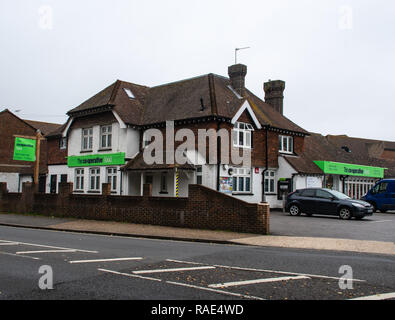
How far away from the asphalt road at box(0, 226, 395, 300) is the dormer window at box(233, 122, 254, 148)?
1415 centimetres

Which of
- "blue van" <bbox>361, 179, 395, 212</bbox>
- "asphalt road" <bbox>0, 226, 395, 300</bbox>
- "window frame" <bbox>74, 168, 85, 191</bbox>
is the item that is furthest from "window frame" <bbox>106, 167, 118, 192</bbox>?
"blue van" <bbox>361, 179, 395, 212</bbox>

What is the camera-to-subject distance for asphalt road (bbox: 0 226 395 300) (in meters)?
6.26

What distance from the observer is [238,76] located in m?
28.9

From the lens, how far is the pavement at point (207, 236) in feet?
39.1

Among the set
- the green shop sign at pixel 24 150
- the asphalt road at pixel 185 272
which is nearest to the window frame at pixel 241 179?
the asphalt road at pixel 185 272

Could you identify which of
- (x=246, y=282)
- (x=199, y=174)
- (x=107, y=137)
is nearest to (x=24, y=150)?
(x=107, y=137)

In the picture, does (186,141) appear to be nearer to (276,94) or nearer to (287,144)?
(287,144)

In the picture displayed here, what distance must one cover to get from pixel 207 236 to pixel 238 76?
1736 cm

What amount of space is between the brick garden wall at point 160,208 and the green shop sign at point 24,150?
502 centimetres

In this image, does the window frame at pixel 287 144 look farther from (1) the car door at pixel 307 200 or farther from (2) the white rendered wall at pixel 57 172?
(2) the white rendered wall at pixel 57 172

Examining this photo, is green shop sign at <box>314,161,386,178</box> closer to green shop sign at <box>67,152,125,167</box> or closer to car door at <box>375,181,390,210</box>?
car door at <box>375,181,390,210</box>

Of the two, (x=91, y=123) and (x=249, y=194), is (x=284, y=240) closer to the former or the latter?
(x=249, y=194)
